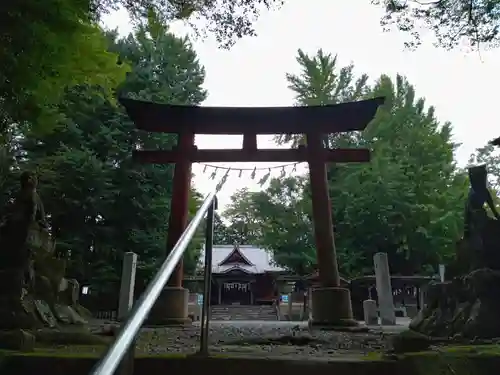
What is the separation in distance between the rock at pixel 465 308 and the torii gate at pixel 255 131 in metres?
3.14

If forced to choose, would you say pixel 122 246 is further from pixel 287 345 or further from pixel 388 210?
pixel 287 345

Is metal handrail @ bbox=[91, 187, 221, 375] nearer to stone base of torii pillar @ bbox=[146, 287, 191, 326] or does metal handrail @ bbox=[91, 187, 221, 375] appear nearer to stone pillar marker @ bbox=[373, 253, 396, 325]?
stone base of torii pillar @ bbox=[146, 287, 191, 326]

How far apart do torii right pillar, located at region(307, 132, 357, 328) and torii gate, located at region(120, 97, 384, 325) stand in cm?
2

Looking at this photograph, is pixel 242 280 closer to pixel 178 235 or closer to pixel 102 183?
pixel 102 183

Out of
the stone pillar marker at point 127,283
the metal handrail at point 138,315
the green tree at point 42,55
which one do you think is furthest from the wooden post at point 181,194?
the metal handrail at point 138,315

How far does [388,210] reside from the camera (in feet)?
53.5

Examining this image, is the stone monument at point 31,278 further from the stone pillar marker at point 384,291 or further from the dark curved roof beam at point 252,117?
the stone pillar marker at point 384,291

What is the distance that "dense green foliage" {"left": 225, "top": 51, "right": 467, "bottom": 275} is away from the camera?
16.2m

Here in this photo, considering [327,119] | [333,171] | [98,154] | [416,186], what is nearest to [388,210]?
[416,186]

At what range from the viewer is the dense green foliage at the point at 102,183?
14203mm

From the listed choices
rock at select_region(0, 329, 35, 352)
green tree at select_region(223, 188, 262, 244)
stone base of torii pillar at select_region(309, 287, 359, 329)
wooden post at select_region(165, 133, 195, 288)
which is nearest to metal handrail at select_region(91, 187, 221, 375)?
rock at select_region(0, 329, 35, 352)

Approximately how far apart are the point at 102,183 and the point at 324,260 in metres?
9.25

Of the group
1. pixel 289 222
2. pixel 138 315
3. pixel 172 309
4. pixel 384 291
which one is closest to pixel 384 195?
pixel 289 222

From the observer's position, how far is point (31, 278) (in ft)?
13.0
